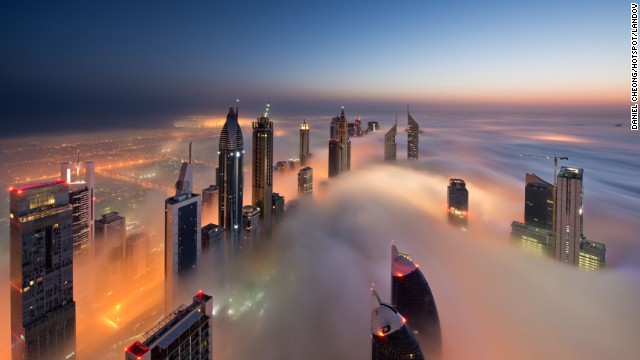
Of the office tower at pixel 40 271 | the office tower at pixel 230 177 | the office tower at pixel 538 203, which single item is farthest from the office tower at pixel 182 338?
the office tower at pixel 538 203

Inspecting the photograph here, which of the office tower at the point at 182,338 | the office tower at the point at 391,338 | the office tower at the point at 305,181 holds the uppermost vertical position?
the office tower at the point at 305,181

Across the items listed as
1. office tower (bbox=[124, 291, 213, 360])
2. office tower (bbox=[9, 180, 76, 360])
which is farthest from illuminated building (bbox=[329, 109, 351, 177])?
office tower (bbox=[124, 291, 213, 360])

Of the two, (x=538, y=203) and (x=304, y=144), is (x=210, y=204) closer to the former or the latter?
(x=304, y=144)

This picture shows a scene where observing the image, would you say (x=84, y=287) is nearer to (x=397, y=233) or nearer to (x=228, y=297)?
(x=228, y=297)

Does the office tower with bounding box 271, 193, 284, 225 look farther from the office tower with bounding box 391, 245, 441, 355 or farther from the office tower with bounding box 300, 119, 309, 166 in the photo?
the office tower with bounding box 391, 245, 441, 355

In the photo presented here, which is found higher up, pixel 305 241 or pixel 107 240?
pixel 107 240

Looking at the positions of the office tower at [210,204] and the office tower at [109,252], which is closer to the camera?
the office tower at [109,252]

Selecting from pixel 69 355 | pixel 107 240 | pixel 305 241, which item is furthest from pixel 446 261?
Result: pixel 107 240

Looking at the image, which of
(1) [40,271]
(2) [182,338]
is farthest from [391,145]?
(2) [182,338]

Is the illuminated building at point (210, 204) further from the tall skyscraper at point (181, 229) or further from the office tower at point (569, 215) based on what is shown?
the office tower at point (569, 215)
